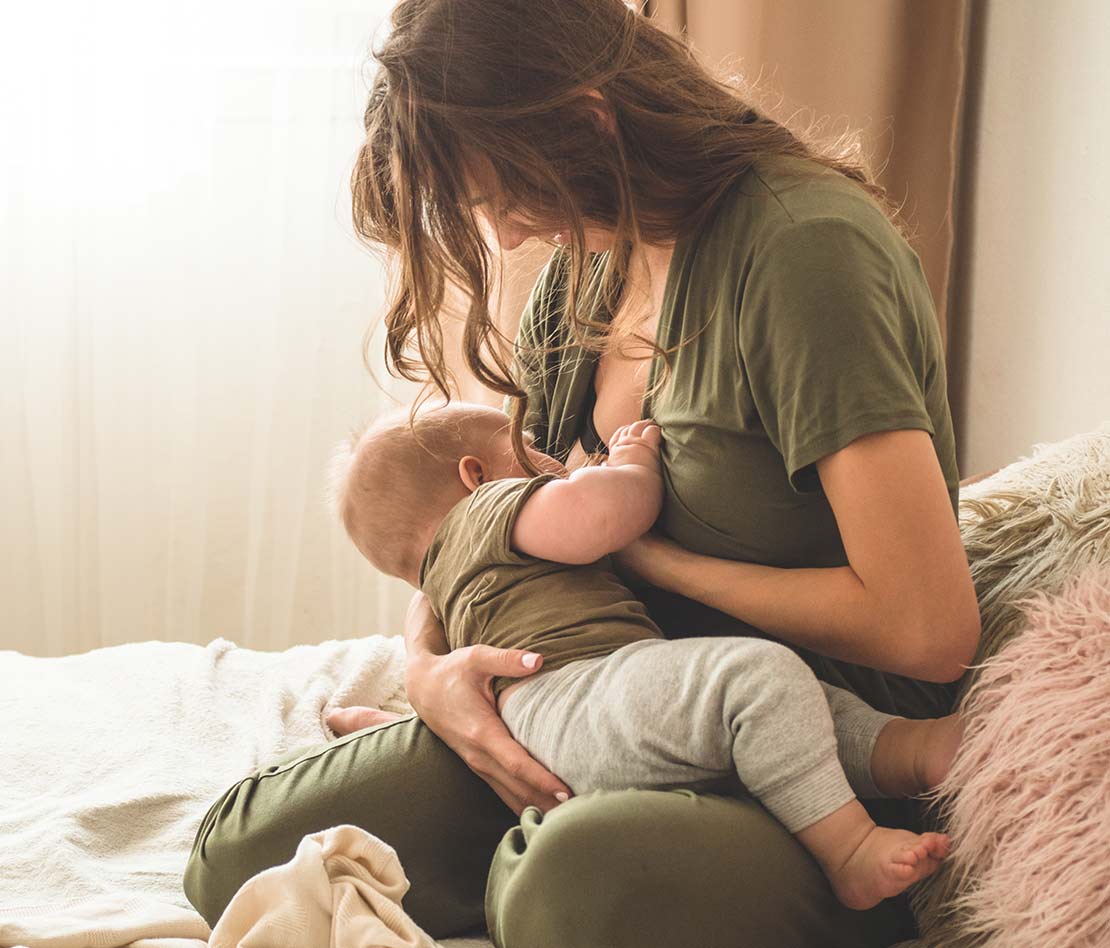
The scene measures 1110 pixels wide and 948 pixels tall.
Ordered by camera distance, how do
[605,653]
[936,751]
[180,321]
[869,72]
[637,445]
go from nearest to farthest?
[936,751] < [605,653] < [637,445] < [869,72] < [180,321]

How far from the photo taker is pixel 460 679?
1180mm

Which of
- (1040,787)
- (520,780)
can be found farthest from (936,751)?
(520,780)

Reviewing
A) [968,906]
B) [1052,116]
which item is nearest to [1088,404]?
[1052,116]

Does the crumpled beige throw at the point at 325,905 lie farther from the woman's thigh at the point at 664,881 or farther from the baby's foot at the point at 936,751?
the baby's foot at the point at 936,751

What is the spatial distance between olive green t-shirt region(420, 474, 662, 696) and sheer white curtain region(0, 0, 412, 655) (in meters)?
1.33

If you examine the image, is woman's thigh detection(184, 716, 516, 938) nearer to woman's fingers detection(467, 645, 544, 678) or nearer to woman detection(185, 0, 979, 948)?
woman detection(185, 0, 979, 948)

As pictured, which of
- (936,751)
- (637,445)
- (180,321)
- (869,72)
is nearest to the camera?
(936,751)

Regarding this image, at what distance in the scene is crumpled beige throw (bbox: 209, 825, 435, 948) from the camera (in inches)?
36.6

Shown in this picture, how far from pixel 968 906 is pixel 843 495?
1.07 feet

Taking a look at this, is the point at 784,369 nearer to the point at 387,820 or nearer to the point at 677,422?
the point at 677,422

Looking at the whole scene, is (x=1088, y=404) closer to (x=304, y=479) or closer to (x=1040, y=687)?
(x=1040, y=687)

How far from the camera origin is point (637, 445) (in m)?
1.22

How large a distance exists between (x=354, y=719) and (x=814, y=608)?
64 centimetres

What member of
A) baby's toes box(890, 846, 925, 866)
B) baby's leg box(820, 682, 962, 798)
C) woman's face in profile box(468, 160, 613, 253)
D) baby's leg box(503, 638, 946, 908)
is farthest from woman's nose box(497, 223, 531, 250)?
baby's toes box(890, 846, 925, 866)
